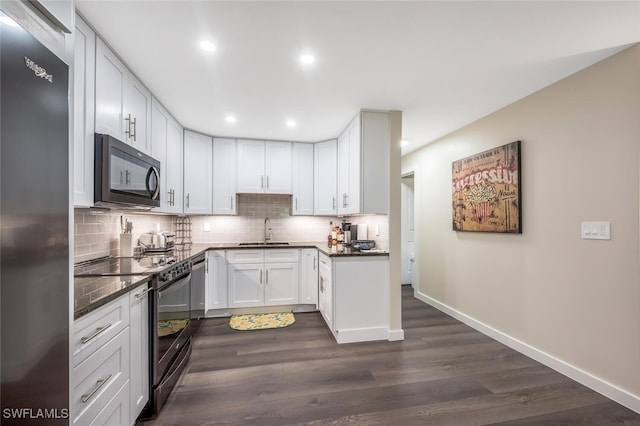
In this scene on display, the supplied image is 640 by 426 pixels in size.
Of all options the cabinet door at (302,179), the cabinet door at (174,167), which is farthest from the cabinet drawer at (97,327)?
the cabinet door at (302,179)

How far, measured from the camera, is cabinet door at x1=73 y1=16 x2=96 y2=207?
5.18 feet

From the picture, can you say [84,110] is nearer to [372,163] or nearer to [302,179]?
[372,163]

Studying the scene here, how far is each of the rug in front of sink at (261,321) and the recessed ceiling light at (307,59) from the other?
9.16ft

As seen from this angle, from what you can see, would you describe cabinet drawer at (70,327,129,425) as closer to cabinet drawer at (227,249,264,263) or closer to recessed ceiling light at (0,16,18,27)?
recessed ceiling light at (0,16,18,27)

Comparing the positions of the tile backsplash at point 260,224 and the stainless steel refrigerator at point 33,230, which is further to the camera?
the tile backsplash at point 260,224

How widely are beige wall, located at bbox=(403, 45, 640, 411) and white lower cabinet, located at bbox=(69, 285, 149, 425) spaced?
314 cm

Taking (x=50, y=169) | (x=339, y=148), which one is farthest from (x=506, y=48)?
(x=50, y=169)

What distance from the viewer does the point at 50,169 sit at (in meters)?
0.84

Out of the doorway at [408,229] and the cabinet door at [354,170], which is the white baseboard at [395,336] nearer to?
the cabinet door at [354,170]

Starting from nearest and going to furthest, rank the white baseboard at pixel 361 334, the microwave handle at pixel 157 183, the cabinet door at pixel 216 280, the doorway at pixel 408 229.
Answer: the microwave handle at pixel 157 183, the white baseboard at pixel 361 334, the cabinet door at pixel 216 280, the doorway at pixel 408 229

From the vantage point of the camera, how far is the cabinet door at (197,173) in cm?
355

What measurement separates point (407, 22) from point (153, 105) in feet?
7.69

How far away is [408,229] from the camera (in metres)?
5.29

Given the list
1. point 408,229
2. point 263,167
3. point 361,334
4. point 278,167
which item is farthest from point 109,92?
point 408,229
